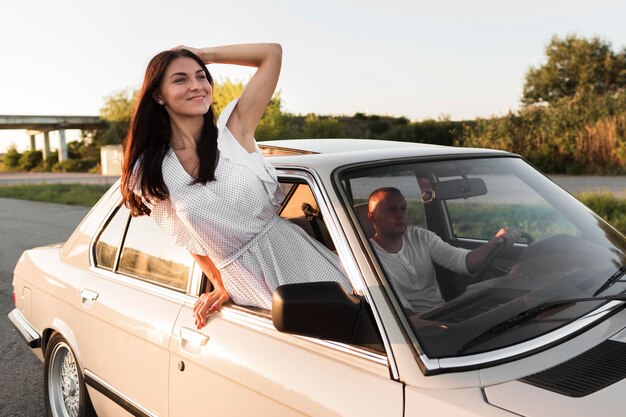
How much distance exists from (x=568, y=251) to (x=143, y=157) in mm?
1762

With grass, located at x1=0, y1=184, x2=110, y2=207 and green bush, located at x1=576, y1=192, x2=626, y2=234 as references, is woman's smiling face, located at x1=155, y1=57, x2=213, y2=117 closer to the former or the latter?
green bush, located at x1=576, y1=192, x2=626, y2=234

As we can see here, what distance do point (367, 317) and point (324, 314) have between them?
0.50 ft

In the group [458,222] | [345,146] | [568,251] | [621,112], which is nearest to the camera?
[568,251]

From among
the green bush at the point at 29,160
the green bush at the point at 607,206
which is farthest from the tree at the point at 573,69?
the green bush at the point at 29,160

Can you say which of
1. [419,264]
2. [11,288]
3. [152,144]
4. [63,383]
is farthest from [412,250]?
[11,288]

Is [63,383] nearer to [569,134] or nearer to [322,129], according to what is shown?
[569,134]

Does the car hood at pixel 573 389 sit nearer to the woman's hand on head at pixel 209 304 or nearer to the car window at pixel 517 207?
the car window at pixel 517 207

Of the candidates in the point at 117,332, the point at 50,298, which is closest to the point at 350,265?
the point at 117,332

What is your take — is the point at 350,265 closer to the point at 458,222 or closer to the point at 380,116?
the point at 458,222

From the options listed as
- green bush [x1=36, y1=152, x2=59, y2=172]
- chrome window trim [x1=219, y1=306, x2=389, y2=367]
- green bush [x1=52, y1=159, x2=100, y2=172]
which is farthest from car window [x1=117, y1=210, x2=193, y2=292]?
→ green bush [x1=36, y1=152, x2=59, y2=172]

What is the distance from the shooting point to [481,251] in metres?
2.57

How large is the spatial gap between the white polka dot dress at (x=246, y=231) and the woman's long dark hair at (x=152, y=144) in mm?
42

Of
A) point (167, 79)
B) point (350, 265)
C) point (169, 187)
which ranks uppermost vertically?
point (167, 79)

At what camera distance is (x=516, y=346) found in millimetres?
1802
